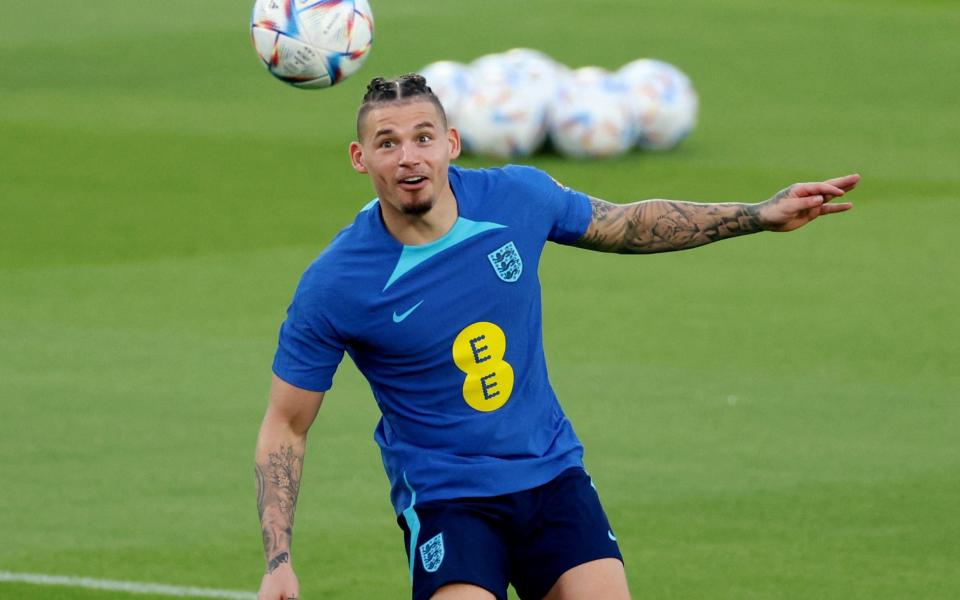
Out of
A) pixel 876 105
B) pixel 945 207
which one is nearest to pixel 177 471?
A: pixel 945 207

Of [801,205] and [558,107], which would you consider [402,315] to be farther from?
[558,107]

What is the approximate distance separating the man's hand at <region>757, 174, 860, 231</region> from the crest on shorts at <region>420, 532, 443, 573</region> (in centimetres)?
160

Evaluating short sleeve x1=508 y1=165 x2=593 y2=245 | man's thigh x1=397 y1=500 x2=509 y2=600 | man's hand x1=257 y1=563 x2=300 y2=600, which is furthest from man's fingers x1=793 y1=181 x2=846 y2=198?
man's hand x1=257 y1=563 x2=300 y2=600

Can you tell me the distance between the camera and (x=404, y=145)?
238 inches

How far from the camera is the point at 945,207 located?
16.7 m

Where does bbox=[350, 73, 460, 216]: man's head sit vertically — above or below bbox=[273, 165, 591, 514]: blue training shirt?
above

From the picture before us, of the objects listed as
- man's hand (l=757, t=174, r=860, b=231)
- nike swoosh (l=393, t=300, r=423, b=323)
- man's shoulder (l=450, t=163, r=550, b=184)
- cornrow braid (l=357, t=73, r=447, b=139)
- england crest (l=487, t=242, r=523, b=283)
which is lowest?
nike swoosh (l=393, t=300, r=423, b=323)

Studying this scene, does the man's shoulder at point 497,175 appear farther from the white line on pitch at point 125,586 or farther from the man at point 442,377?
the white line on pitch at point 125,586

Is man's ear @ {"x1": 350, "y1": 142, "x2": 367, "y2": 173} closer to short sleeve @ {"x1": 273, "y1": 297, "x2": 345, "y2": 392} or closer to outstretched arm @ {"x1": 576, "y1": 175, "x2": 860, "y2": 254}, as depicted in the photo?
short sleeve @ {"x1": 273, "y1": 297, "x2": 345, "y2": 392}

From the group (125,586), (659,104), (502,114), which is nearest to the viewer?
(125,586)

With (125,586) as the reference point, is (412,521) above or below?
above

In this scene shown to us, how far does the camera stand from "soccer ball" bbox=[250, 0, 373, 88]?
30.9 feet

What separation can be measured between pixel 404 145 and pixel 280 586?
1476 mm

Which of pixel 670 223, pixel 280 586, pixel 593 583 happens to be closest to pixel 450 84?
pixel 670 223
